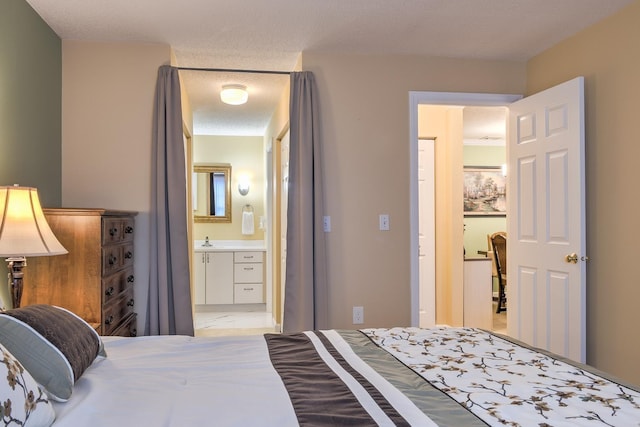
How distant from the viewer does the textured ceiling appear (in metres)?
2.91

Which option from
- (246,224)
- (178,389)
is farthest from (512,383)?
(246,224)

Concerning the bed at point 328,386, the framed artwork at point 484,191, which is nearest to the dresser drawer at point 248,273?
the framed artwork at point 484,191

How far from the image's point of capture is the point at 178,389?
1.37 m

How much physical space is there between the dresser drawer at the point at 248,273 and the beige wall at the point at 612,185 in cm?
404

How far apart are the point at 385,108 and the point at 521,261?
1502 millimetres

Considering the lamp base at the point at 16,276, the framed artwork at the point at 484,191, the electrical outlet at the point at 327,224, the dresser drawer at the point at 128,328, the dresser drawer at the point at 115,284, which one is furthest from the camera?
the framed artwork at the point at 484,191

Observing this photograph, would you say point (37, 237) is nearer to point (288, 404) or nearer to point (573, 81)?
point (288, 404)

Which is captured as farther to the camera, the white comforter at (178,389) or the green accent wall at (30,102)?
the green accent wall at (30,102)

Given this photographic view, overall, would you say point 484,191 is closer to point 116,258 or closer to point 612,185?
point 612,185

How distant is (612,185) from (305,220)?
1.97m

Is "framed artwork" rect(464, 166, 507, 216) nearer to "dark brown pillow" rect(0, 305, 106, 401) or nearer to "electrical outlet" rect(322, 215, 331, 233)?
"electrical outlet" rect(322, 215, 331, 233)

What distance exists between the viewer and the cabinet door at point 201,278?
6.30 metres

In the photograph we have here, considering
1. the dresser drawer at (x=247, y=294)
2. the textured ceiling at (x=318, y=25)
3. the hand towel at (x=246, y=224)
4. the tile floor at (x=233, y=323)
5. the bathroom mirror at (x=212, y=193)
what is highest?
the textured ceiling at (x=318, y=25)

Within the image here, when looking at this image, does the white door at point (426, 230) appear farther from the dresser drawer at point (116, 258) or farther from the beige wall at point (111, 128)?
the dresser drawer at point (116, 258)
